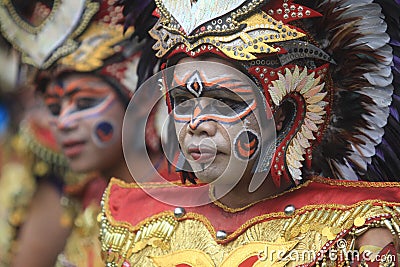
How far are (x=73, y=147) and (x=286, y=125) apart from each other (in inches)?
65.2

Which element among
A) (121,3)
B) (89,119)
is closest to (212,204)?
(121,3)

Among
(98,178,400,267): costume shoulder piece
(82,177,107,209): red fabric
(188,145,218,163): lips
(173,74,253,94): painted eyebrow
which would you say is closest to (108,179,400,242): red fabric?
(98,178,400,267): costume shoulder piece

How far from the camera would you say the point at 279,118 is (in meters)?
2.88

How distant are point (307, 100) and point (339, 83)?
0.17 m

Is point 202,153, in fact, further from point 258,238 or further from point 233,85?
point 258,238

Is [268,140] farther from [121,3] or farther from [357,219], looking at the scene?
[121,3]

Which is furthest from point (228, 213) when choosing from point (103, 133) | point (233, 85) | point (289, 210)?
point (103, 133)

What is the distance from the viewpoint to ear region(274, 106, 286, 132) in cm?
286

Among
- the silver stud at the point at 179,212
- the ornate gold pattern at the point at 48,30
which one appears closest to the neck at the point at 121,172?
the ornate gold pattern at the point at 48,30

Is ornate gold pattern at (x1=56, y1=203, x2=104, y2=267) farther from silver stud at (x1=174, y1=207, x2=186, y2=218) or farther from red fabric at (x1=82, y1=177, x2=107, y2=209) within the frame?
silver stud at (x1=174, y1=207, x2=186, y2=218)

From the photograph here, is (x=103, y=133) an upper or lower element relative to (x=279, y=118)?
lower

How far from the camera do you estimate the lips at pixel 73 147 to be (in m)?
4.27

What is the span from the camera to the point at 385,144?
298 cm

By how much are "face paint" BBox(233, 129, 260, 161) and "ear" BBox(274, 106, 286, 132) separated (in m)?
0.09
